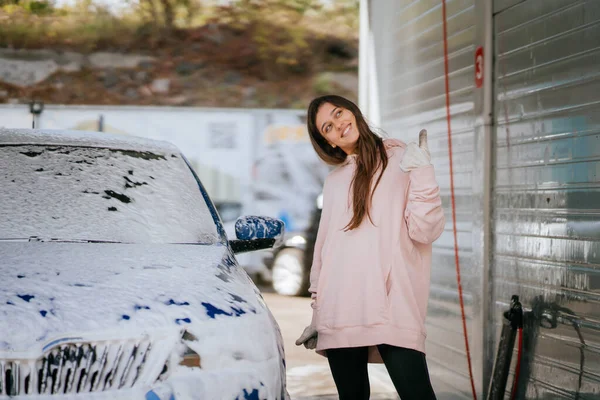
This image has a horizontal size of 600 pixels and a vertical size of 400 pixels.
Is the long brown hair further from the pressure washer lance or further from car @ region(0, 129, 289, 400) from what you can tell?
the pressure washer lance

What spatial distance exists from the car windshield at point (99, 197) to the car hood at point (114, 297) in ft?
0.89

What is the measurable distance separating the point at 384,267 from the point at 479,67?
2431mm

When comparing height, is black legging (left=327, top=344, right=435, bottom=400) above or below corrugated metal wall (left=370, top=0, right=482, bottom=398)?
below

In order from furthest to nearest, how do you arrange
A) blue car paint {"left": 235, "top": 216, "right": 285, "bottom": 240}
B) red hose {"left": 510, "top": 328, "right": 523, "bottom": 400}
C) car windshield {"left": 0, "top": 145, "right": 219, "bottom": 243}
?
red hose {"left": 510, "top": 328, "right": 523, "bottom": 400} → blue car paint {"left": 235, "top": 216, "right": 285, "bottom": 240} → car windshield {"left": 0, "top": 145, "right": 219, "bottom": 243}

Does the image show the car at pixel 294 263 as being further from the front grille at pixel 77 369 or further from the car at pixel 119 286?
the front grille at pixel 77 369

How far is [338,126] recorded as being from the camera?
3912 millimetres

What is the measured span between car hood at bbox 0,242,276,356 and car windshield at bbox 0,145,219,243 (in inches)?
10.7

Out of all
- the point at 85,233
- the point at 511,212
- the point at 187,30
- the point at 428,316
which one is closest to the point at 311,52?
the point at 187,30

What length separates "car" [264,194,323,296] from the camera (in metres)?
14.9

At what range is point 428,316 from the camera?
6938mm

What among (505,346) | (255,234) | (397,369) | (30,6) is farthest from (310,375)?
(30,6)

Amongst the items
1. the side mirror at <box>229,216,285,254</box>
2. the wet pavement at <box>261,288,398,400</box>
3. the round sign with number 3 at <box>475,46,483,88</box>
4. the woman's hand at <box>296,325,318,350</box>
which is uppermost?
the round sign with number 3 at <box>475,46,483,88</box>

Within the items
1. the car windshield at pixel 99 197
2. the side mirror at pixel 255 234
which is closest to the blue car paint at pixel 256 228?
the side mirror at pixel 255 234

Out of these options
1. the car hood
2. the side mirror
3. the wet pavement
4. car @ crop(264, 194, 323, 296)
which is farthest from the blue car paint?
car @ crop(264, 194, 323, 296)
